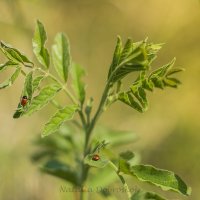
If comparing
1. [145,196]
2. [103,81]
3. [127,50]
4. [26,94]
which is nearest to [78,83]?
[26,94]

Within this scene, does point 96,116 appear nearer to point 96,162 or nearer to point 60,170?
point 96,162

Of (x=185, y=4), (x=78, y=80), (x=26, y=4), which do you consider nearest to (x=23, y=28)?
(x=26, y=4)

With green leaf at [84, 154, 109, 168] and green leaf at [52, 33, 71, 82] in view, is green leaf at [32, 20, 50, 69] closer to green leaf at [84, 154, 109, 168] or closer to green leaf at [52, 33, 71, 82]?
green leaf at [52, 33, 71, 82]

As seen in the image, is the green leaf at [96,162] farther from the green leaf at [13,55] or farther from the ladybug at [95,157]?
the green leaf at [13,55]

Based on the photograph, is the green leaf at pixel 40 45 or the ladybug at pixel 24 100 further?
the green leaf at pixel 40 45

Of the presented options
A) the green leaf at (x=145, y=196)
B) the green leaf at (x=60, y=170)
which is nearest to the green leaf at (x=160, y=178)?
the green leaf at (x=145, y=196)

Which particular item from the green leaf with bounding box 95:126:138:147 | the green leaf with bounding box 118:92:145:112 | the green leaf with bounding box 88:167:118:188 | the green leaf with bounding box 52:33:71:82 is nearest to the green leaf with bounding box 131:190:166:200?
the green leaf with bounding box 118:92:145:112
